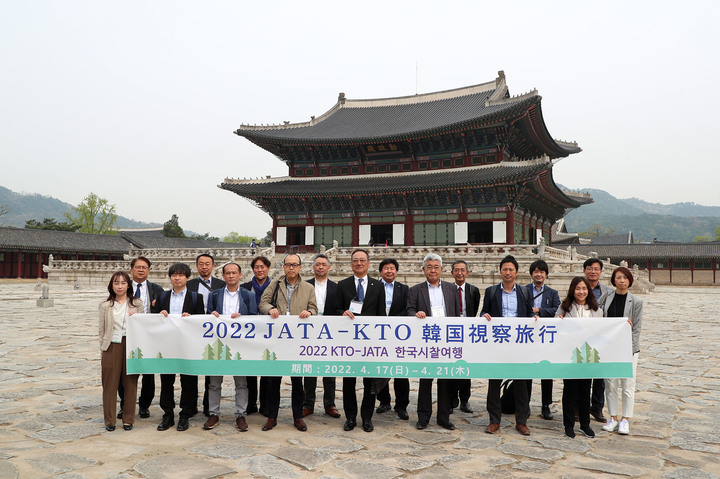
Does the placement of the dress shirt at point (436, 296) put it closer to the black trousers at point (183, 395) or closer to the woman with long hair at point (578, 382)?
the woman with long hair at point (578, 382)

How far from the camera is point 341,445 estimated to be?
5.38m

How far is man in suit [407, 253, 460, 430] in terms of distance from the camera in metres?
5.97

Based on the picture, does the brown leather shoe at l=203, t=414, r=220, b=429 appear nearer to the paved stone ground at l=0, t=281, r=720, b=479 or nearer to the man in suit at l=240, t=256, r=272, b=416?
the paved stone ground at l=0, t=281, r=720, b=479

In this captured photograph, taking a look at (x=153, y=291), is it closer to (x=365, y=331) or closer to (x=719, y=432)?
(x=365, y=331)


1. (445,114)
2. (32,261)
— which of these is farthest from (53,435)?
(32,261)

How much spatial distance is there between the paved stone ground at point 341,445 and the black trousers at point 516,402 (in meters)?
0.22

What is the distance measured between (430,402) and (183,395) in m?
2.99

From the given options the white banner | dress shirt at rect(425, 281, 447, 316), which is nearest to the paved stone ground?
the white banner

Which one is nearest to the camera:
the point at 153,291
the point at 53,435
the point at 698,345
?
the point at 53,435

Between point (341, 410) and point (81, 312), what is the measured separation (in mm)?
15618

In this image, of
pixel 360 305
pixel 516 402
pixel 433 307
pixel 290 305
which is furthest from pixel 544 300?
pixel 290 305

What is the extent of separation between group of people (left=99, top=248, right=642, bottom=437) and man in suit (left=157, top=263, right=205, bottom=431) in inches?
0.5

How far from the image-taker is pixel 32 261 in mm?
43719

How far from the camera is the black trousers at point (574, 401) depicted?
5.80m
